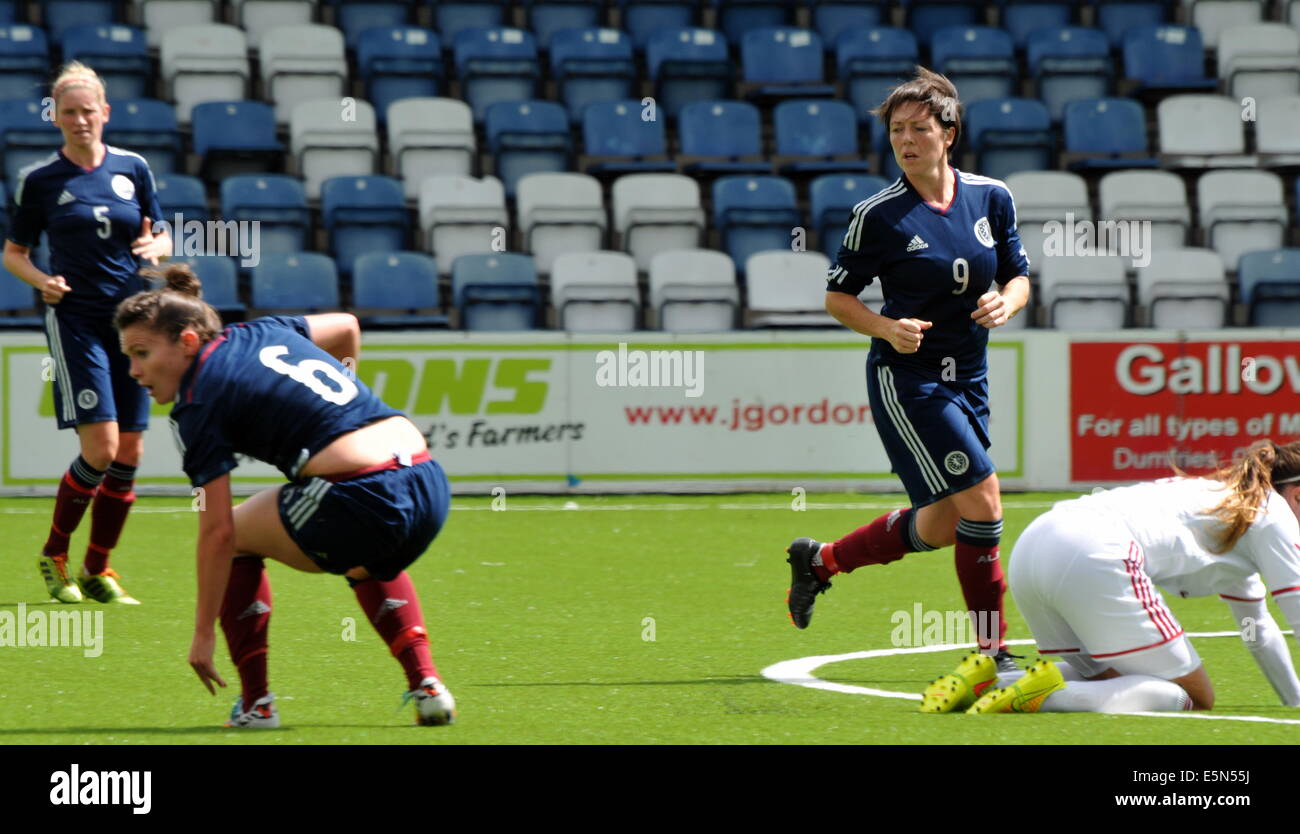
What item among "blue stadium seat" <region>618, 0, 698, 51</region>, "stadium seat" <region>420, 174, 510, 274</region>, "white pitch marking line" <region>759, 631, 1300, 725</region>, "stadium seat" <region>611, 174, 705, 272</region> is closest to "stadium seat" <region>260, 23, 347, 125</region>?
"stadium seat" <region>420, 174, 510, 274</region>

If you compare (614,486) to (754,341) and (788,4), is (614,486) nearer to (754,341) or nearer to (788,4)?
(754,341)

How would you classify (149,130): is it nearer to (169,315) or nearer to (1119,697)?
(169,315)

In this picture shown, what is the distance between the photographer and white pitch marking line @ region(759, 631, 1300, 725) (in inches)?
201

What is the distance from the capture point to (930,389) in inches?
232

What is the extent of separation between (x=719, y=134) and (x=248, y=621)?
12391mm

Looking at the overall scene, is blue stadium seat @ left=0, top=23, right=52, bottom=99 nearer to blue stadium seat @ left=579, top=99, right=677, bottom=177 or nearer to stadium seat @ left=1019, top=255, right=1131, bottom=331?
blue stadium seat @ left=579, top=99, right=677, bottom=177

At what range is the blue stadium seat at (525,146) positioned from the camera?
16.3 metres

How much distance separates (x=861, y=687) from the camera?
5.82m

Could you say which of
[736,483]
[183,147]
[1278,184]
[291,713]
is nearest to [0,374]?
[183,147]

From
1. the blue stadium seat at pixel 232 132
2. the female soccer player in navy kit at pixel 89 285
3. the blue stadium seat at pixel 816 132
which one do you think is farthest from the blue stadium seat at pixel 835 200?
the female soccer player in navy kit at pixel 89 285

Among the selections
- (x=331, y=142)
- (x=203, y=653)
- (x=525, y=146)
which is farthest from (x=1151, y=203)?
(x=203, y=653)

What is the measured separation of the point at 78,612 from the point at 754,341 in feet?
21.2

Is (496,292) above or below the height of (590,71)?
below

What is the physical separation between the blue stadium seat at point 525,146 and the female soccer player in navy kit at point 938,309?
10.5 m
